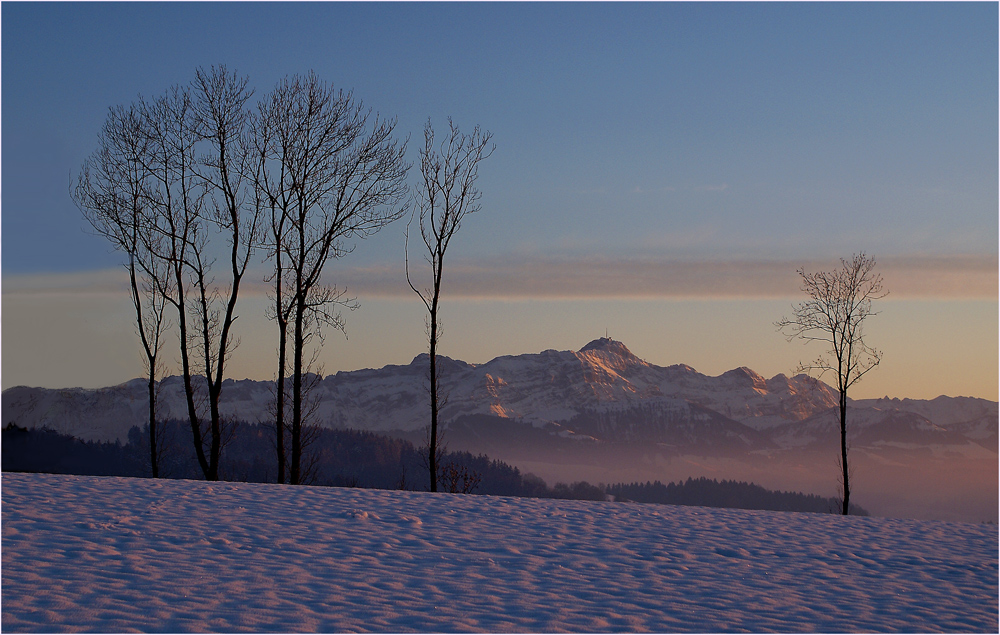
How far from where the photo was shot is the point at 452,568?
9500mm

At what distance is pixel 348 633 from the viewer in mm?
7062

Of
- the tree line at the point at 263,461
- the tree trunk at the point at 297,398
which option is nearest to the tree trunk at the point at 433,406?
the tree line at the point at 263,461

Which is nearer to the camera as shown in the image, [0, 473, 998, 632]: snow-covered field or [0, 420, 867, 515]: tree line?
[0, 473, 998, 632]: snow-covered field

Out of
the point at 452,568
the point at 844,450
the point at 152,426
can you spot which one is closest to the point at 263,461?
Result: the point at 152,426

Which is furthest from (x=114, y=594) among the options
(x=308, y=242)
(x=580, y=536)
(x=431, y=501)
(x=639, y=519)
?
(x=308, y=242)

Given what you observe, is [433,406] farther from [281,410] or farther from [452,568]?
[452,568]

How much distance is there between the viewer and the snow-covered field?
762 cm

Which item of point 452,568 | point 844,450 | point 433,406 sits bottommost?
point 452,568

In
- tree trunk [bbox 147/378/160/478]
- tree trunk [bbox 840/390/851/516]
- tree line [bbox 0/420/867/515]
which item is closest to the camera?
tree line [bbox 0/420/867/515]

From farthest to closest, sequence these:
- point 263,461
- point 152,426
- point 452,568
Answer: point 263,461 → point 152,426 → point 452,568

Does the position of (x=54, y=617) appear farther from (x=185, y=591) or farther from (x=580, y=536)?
(x=580, y=536)

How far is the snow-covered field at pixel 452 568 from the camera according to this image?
762 cm

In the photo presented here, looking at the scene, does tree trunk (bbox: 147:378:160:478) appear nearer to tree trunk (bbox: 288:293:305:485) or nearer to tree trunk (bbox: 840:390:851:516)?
tree trunk (bbox: 288:293:305:485)

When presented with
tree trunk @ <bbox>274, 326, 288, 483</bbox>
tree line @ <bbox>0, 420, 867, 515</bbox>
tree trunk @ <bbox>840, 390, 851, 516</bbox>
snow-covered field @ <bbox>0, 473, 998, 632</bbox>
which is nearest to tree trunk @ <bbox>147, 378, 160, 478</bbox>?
tree line @ <bbox>0, 420, 867, 515</bbox>
